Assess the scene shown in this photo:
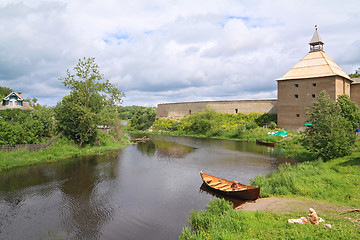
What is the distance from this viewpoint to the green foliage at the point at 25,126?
1527cm

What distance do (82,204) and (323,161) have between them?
12873 millimetres

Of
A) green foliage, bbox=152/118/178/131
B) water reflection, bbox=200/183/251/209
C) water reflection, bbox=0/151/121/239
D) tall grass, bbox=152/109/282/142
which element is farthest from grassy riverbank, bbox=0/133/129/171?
green foliage, bbox=152/118/178/131

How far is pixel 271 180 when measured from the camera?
10711 mm

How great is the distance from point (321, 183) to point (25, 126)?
1817 cm

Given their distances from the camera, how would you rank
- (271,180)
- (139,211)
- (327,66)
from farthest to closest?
(327,66) < (271,180) < (139,211)

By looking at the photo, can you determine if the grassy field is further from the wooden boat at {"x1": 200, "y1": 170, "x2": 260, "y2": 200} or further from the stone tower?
the stone tower

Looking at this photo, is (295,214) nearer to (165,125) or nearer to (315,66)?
(315,66)

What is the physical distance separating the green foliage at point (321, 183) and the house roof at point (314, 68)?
16.5 meters

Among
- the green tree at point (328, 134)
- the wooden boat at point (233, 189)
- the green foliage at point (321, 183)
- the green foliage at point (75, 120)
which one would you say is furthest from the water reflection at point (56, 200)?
the green tree at point (328, 134)

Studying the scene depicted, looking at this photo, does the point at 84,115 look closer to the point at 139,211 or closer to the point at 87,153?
the point at 87,153

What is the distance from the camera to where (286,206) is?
7957 mm

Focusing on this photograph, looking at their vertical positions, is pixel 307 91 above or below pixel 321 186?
above

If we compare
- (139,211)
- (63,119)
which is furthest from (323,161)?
(63,119)

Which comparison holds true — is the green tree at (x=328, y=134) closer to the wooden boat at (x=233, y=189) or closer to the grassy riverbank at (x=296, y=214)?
the grassy riverbank at (x=296, y=214)
